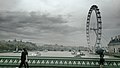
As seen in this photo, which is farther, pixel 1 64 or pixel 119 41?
pixel 119 41

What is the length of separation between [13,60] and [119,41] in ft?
364

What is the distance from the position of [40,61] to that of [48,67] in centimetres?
92

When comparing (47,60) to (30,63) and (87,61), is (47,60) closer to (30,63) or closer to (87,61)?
(30,63)

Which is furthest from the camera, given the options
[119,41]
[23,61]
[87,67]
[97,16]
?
[119,41]

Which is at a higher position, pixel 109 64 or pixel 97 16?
pixel 97 16

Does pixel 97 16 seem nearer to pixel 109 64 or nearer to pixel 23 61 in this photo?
pixel 109 64

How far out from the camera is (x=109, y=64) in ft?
61.7

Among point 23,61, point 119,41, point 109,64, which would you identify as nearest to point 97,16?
point 109,64

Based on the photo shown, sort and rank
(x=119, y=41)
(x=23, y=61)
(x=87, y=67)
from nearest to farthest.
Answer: (x=23, y=61)
(x=87, y=67)
(x=119, y=41)

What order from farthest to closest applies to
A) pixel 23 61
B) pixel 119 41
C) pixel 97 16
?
pixel 119 41 → pixel 97 16 → pixel 23 61

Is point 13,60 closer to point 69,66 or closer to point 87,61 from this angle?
point 69,66

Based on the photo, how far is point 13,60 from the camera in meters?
18.9

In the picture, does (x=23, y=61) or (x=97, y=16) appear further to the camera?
(x=97, y=16)

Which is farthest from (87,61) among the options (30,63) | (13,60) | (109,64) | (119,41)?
(119,41)
